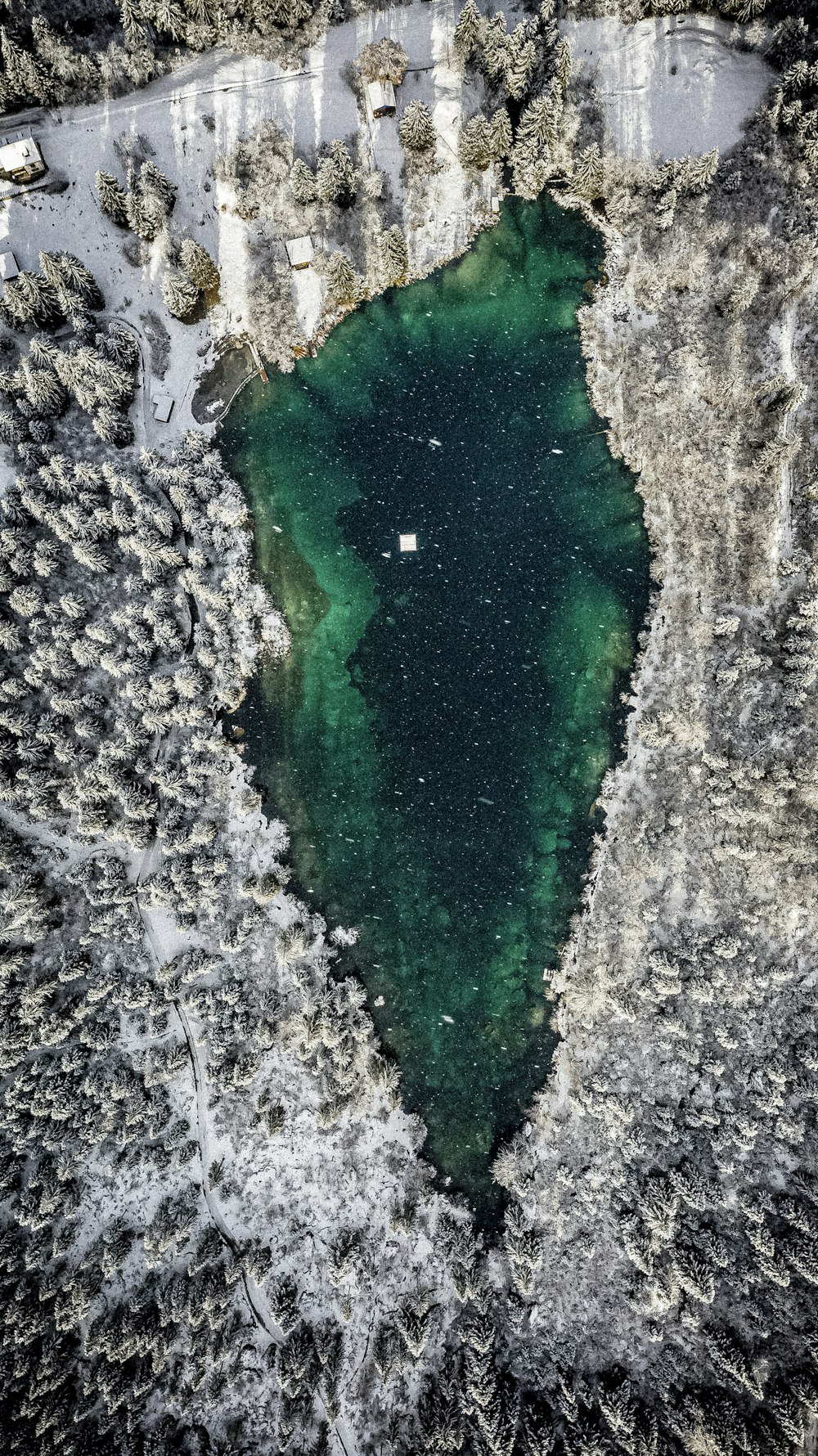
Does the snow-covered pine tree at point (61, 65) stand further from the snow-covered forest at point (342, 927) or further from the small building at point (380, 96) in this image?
the small building at point (380, 96)

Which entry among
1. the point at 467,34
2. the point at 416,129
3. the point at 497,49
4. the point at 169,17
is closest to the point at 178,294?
the point at 169,17

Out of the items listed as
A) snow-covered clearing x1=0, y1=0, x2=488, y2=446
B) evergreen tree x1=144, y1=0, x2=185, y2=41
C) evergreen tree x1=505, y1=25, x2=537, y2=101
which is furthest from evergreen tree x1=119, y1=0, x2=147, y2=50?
evergreen tree x1=505, y1=25, x2=537, y2=101

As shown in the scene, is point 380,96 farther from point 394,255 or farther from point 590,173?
point 590,173

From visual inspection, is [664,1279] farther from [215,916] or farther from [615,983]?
[215,916]

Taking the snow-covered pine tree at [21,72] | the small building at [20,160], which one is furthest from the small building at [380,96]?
the small building at [20,160]

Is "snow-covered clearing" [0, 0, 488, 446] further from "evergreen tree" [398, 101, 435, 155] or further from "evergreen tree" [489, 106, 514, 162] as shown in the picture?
"evergreen tree" [489, 106, 514, 162]
